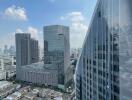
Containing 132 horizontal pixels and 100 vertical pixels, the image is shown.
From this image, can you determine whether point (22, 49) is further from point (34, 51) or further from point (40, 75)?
point (40, 75)

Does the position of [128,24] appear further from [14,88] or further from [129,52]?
[14,88]

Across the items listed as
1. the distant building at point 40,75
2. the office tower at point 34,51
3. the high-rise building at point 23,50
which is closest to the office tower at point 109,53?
the distant building at point 40,75

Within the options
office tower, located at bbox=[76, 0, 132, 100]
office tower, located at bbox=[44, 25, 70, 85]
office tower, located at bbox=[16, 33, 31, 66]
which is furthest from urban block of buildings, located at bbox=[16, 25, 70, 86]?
office tower, located at bbox=[76, 0, 132, 100]

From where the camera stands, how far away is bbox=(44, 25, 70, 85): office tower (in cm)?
1145

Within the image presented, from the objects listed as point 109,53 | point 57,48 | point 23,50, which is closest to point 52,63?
point 57,48

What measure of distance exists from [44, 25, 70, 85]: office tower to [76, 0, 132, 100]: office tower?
25.7ft

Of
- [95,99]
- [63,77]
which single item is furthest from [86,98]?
[63,77]

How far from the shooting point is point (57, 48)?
11664 millimetres

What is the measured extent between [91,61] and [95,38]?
0.49 meters

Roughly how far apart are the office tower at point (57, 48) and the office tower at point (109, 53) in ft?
25.7

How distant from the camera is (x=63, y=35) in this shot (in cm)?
1182

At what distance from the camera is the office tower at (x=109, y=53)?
1746 millimetres

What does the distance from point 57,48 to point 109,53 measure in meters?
9.44

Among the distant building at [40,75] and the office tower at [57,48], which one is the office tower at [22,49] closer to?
the distant building at [40,75]
